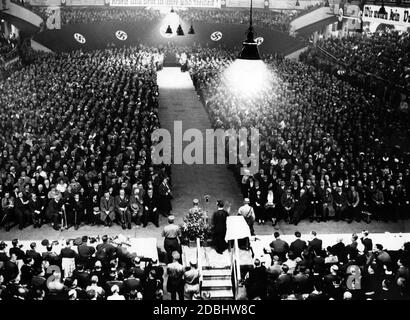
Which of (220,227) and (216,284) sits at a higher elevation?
(220,227)

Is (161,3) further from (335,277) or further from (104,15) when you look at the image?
(335,277)

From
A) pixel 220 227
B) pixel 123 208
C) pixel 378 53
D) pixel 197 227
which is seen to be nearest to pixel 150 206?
pixel 123 208

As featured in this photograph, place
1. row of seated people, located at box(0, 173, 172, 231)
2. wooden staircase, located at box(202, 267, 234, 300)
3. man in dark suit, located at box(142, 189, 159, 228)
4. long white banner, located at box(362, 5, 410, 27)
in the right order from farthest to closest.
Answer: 1. long white banner, located at box(362, 5, 410, 27)
2. man in dark suit, located at box(142, 189, 159, 228)
3. row of seated people, located at box(0, 173, 172, 231)
4. wooden staircase, located at box(202, 267, 234, 300)

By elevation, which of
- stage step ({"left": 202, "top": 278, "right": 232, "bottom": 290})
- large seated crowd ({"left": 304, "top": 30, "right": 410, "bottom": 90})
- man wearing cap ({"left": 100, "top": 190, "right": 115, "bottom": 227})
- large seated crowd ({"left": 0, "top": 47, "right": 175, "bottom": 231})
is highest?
large seated crowd ({"left": 304, "top": 30, "right": 410, "bottom": 90})

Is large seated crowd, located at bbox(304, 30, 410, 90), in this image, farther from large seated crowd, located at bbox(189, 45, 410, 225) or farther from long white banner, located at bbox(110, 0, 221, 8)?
long white banner, located at bbox(110, 0, 221, 8)

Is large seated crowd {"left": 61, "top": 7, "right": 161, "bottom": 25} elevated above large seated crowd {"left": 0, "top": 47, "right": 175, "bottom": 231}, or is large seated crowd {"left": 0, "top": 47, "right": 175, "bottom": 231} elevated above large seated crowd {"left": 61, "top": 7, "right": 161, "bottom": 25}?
large seated crowd {"left": 61, "top": 7, "right": 161, "bottom": 25}

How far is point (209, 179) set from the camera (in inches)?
634

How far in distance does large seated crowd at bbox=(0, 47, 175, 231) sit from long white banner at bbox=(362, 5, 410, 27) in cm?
1433

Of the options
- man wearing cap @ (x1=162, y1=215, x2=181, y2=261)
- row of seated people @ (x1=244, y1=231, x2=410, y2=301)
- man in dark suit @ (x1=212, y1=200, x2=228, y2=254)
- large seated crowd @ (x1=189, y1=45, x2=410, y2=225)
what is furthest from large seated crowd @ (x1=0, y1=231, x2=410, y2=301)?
large seated crowd @ (x1=189, y1=45, x2=410, y2=225)

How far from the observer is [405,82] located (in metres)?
23.2

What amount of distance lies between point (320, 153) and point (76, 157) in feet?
23.7

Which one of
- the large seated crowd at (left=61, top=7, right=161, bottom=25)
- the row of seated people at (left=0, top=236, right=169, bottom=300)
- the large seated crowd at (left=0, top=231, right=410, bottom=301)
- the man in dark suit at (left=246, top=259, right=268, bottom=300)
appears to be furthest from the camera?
the large seated crowd at (left=61, top=7, right=161, bottom=25)

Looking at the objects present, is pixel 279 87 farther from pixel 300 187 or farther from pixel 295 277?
pixel 295 277

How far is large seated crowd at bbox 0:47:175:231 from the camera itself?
12711 millimetres
